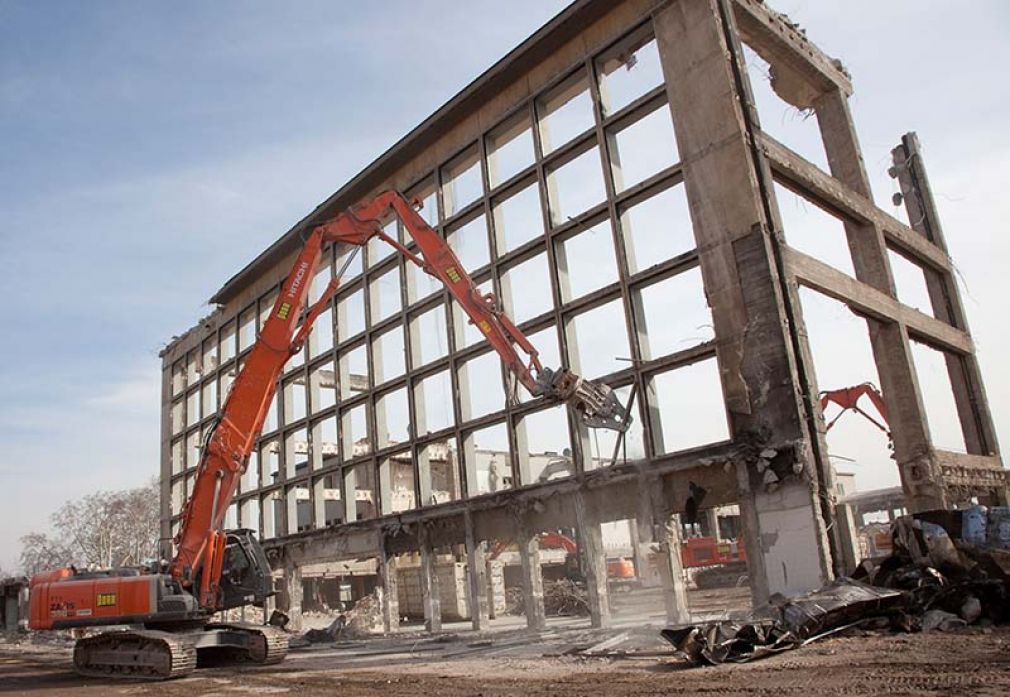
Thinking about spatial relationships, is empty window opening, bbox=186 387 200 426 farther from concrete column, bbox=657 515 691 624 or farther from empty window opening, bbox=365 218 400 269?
concrete column, bbox=657 515 691 624

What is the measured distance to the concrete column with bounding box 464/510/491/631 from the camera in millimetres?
19625

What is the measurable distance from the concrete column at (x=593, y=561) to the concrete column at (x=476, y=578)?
3459mm

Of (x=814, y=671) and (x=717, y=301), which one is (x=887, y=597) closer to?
(x=814, y=671)

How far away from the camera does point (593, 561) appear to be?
1708 centimetres

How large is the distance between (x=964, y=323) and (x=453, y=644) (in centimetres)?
1722

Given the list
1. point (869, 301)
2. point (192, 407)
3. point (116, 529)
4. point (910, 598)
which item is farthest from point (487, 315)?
point (116, 529)

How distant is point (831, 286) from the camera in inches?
667

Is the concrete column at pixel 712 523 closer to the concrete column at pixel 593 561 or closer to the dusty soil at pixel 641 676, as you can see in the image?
the concrete column at pixel 593 561

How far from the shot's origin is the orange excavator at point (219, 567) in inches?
505

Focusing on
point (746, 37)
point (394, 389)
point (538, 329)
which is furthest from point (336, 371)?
point (746, 37)

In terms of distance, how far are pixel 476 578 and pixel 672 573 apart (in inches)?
231

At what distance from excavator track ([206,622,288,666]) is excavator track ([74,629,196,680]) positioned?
4.06 feet

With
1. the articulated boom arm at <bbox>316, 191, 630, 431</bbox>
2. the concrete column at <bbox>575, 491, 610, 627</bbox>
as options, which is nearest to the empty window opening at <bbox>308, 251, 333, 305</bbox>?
the articulated boom arm at <bbox>316, 191, 630, 431</bbox>

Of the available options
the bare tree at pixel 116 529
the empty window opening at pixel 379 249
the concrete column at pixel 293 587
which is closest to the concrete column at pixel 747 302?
the empty window opening at pixel 379 249
